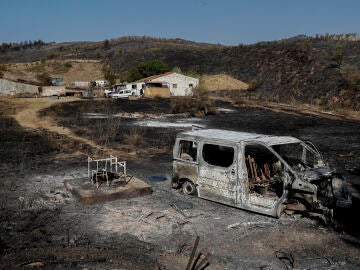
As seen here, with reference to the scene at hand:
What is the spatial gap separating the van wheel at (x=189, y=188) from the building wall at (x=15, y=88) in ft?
157

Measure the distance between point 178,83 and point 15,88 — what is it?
77.1 ft

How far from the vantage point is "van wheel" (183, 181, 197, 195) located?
982cm

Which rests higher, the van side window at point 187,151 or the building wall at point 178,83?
the building wall at point 178,83

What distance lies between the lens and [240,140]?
28.5ft

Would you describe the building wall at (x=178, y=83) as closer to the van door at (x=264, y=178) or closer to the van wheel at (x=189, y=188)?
the van wheel at (x=189, y=188)

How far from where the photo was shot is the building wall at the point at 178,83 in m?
52.1

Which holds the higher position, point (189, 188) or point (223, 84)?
point (223, 84)

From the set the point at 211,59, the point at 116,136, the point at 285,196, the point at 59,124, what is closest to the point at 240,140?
the point at 285,196

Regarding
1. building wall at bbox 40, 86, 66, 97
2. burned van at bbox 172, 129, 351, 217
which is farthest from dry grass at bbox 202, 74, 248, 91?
burned van at bbox 172, 129, 351, 217

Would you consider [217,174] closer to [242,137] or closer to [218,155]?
[218,155]

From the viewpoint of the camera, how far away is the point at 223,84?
55.5m

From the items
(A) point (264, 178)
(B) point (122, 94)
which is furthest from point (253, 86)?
(A) point (264, 178)

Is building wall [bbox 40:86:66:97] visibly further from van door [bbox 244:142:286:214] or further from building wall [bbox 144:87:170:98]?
van door [bbox 244:142:286:214]

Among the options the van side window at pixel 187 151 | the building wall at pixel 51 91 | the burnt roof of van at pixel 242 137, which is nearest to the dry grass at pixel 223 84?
the building wall at pixel 51 91
